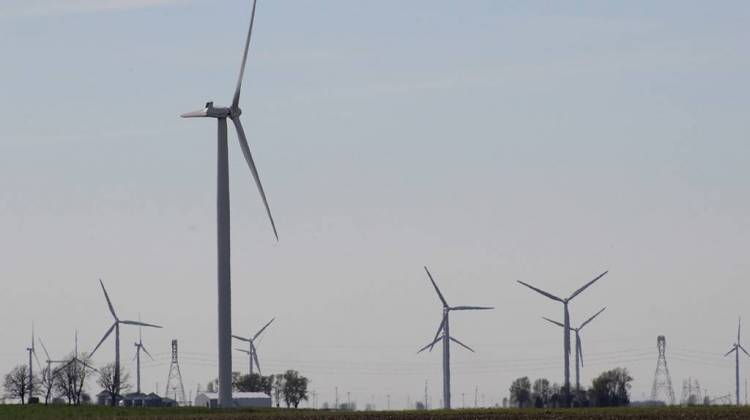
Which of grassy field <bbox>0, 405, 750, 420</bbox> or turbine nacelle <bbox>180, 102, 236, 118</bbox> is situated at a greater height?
turbine nacelle <bbox>180, 102, 236, 118</bbox>

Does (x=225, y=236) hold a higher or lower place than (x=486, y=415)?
higher

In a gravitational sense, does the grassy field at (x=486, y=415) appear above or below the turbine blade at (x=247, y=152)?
below

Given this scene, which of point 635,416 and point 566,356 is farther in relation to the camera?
point 566,356

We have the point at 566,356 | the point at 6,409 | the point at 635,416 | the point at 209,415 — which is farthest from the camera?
Result: the point at 566,356

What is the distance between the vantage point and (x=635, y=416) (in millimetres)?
129750

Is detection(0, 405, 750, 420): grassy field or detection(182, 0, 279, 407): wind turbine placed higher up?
detection(182, 0, 279, 407): wind turbine

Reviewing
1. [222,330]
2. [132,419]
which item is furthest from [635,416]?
[132,419]

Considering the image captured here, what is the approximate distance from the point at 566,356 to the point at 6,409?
6185cm

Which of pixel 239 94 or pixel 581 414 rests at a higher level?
pixel 239 94

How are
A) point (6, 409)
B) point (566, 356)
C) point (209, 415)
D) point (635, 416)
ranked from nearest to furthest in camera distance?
point (635, 416)
point (209, 415)
point (6, 409)
point (566, 356)

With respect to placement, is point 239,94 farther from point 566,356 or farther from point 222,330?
point 566,356

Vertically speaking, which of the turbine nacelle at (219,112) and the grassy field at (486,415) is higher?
the turbine nacelle at (219,112)

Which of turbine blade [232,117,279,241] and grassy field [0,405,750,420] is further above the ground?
turbine blade [232,117,279,241]

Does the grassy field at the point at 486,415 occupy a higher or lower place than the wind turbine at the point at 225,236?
lower
